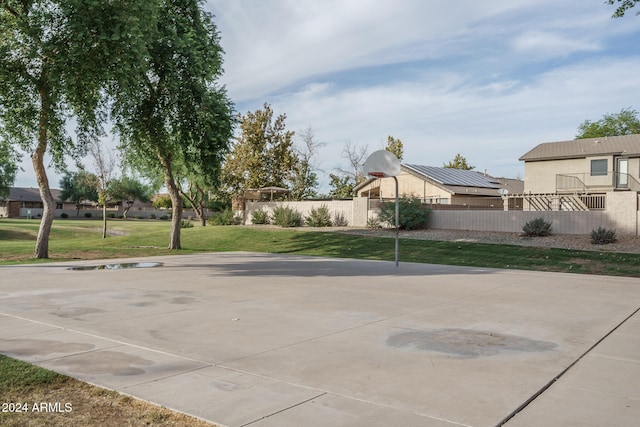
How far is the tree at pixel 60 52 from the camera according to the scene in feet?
46.9

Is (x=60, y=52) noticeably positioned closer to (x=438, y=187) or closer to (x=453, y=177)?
(x=438, y=187)

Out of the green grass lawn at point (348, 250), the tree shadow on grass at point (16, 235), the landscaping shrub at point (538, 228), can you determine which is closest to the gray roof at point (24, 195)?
the tree shadow on grass at point (16, 235)

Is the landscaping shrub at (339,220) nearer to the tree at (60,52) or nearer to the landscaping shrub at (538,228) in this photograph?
the landscaping shrub at (538,228)

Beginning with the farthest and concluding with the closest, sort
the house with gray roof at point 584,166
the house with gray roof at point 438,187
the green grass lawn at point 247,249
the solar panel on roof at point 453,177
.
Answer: the solar panel on roof at point 453,177 → the house with gray roof at point 438,187 → the house with gray roof at point 584,166 → the green grass lawn at point 247,249

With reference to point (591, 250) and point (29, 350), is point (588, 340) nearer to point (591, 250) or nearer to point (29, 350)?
point (29, 350)

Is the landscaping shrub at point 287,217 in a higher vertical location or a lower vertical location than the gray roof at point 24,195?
lower

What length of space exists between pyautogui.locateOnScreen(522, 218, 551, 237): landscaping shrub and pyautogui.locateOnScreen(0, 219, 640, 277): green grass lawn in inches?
99.5

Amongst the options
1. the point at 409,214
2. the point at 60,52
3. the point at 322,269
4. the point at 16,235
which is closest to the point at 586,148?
the point at 409,214

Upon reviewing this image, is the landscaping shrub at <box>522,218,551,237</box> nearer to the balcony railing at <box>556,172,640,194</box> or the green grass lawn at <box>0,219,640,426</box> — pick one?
the green grass lawn at <box>0,219,640,426</box>

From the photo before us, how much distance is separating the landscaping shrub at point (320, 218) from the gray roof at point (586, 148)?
16970 mm

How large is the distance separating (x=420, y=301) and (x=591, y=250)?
1298 cm

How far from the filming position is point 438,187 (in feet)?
140

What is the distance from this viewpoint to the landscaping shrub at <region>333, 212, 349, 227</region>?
32.6 meters

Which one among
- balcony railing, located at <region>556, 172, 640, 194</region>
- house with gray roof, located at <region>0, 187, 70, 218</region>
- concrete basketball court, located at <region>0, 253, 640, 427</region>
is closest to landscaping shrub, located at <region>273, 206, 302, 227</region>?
balcony railing, located at <region>556, 172, 640, 194</region>
